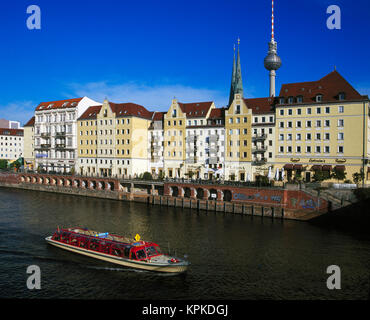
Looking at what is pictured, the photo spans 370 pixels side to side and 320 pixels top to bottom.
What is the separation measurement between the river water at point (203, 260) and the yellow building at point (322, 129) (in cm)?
2193

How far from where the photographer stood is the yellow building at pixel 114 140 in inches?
3942

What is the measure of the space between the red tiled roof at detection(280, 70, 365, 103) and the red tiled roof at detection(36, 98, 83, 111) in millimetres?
71661

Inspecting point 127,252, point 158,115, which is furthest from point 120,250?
point 158,115

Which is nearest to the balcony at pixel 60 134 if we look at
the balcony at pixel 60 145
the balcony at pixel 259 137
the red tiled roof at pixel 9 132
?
the balcony at pixel 60 145

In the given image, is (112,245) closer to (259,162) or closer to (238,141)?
(259,162)


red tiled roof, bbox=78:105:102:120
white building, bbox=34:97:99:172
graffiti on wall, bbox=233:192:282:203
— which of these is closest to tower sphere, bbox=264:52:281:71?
red tiled roof, bbox=78:105:102:120

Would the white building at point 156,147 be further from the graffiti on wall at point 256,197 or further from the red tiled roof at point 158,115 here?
the graffiti on wall at point 256,197

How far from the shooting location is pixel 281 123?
79.7 m

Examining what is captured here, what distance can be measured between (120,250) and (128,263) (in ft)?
6.59

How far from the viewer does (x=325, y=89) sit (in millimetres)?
76000

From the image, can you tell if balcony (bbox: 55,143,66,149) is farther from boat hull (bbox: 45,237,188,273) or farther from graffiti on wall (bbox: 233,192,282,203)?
boat hull (bbox: 45,237,188,273)
